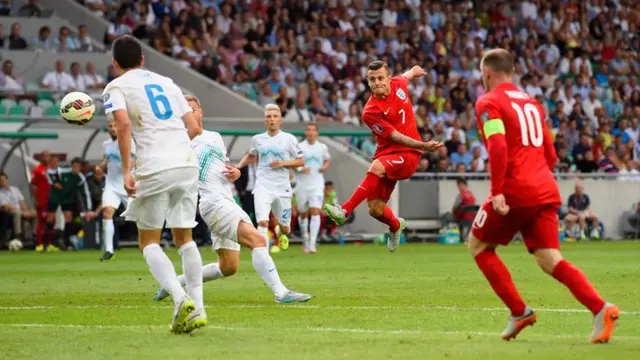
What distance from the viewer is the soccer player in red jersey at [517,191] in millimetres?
9508

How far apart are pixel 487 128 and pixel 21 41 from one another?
25.8 metres

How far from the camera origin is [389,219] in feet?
58.9

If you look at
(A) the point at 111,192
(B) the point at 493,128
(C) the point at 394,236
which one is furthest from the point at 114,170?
(B) the point at 493,128

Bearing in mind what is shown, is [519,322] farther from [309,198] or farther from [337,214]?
[309,198]

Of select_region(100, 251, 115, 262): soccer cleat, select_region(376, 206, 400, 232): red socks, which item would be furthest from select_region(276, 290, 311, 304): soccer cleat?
select_region(100, 251, 115, 262): soccer cleat

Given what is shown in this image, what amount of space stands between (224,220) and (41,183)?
16.5 metres

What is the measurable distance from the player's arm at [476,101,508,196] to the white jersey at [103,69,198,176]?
102 inches

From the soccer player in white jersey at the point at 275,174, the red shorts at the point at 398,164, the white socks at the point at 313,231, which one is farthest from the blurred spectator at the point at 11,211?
the red shorts at the point at 398,164

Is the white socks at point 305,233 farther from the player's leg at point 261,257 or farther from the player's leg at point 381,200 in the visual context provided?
the player's leg at point 261,257

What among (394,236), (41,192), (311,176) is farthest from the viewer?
(41,192)

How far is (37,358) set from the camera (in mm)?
9195

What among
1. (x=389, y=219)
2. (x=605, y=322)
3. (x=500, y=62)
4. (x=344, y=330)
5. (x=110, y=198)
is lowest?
(x=110, y=198)

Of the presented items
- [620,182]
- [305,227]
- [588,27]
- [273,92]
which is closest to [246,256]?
[305,227]

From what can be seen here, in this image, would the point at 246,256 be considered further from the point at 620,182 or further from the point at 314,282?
the point at 620,182
